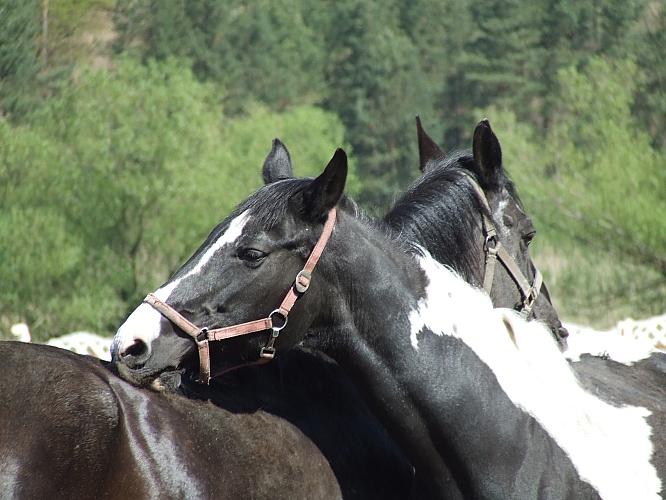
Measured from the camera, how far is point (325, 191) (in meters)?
3.37

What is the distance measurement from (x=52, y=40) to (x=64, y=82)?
2.27 metres

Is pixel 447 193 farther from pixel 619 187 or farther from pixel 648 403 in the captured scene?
pixel 619 187

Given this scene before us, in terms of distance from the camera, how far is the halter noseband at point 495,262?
421cm

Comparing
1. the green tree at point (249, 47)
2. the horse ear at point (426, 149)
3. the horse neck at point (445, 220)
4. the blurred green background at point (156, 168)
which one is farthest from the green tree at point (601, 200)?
the horse neck at point (445, 220)

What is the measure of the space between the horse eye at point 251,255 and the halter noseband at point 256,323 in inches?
5.4

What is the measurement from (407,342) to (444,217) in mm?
645

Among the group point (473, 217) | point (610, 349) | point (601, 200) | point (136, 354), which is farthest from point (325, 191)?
point (601, 200)

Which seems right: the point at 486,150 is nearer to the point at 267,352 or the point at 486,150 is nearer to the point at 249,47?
the point at 267,352

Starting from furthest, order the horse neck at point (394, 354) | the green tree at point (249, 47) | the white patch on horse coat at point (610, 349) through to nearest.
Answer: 1. the green tree at point (249, 47)
2. the white patch on horse coat at point (610, 349)
3. the horse neck at point (394, 354)

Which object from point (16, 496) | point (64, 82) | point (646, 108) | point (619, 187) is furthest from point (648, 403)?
point (64, 82)

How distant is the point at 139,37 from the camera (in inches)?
1037

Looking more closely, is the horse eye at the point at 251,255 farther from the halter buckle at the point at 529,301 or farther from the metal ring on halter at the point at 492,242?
the halter buckle at the point at 529,301

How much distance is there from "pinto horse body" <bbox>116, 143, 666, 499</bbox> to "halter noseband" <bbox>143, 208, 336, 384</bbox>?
24mm

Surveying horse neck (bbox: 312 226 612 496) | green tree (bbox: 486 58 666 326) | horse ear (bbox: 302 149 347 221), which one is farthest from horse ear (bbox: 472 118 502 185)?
green tree (bbox: 486 58 666 326)
